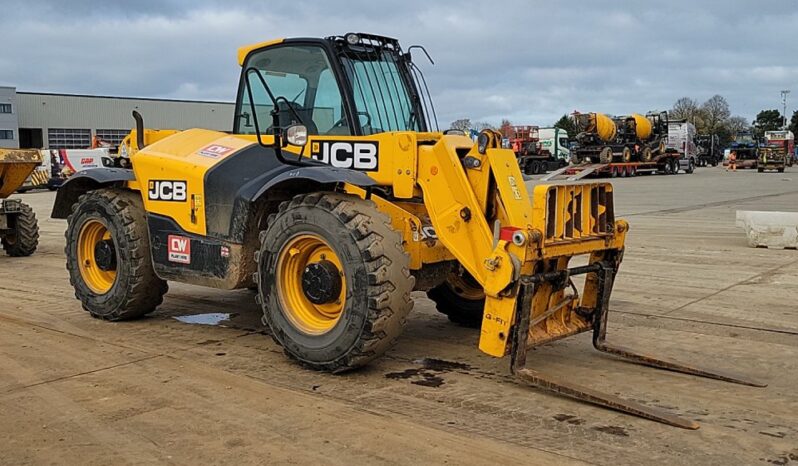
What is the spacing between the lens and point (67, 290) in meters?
9.24

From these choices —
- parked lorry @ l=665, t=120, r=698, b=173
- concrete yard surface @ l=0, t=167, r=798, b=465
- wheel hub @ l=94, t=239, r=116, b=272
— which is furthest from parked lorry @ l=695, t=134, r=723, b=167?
wheel hub @ l=94, t=239, r=116, b=272

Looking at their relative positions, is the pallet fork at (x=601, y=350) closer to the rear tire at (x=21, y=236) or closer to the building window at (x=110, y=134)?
the rear tire at (x=21, y=236)

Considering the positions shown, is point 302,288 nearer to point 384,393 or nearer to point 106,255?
point 384,393

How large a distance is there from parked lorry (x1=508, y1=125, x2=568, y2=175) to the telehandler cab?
137 ft

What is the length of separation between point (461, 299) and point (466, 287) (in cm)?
13

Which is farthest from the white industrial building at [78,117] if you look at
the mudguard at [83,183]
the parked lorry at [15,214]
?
the mudguard at [83,183]

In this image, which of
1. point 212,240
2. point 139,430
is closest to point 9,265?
point 212,240

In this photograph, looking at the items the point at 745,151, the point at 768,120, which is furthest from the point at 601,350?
the point at 768,120

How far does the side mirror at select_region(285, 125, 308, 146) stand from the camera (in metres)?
5.83

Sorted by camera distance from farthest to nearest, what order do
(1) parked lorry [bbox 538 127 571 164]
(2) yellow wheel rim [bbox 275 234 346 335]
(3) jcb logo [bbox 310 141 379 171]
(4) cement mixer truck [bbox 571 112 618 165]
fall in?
1. (1) parked lorry [bbox 538 127 571 164]
2. (4) cement mixer truck [bbox 571 112 618 165]
3. (3) jcb logo [bbox 310 141 379 171]
4. (2) yellow wheel rim [bbox 275 234 346 335]

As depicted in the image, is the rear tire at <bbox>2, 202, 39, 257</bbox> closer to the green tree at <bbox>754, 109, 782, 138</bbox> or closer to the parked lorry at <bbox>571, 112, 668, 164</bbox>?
the parked lorry at <bbox>571, 112, 668, 164</bbox>

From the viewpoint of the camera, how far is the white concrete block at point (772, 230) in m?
12.4

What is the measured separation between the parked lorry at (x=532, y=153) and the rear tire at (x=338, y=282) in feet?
140

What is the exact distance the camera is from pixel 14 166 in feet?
41.0
